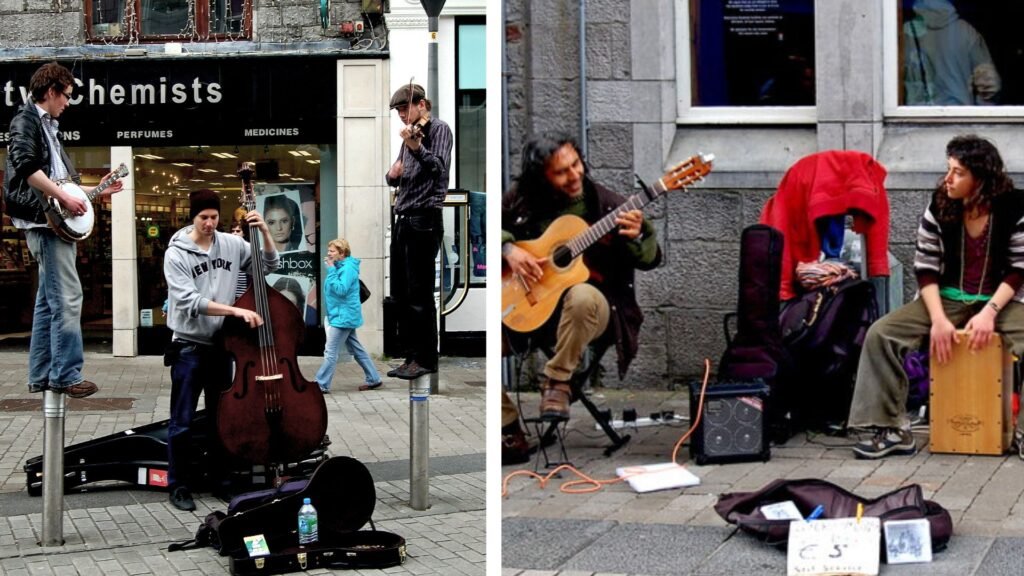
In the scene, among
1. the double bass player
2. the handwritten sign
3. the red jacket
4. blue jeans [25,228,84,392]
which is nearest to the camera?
the handwritten sign

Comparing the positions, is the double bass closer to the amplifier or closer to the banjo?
the banjo

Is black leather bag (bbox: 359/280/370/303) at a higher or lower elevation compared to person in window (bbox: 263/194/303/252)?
lower

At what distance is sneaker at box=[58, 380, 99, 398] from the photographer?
13.9 feet

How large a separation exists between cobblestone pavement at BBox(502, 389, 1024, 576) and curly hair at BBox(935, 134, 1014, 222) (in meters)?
0.80

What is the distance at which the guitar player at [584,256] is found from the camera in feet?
13.5

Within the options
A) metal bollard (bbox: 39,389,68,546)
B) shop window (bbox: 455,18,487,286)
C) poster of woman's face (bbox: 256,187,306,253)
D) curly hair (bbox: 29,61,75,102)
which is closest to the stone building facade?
shop window (bbox: 455,18,487,286)

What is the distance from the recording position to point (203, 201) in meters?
4.56

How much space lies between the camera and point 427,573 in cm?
400

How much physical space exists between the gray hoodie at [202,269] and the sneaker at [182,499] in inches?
24.9

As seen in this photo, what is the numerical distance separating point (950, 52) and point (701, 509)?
1.96 m

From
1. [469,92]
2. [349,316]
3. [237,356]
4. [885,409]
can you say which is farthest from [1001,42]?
[237,356]

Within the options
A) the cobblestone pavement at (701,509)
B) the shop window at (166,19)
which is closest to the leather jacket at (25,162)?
the shop window at (166,19)

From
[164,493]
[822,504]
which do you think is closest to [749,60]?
[822,504]

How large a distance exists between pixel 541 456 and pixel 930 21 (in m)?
2.12
